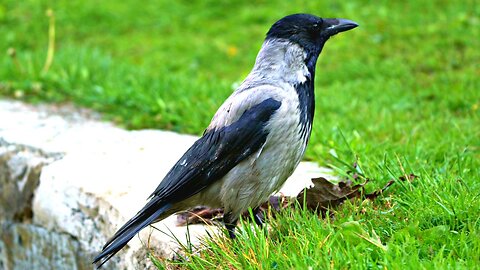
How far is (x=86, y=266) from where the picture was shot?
A: 14.6 feet

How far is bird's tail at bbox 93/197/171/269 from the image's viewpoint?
348 cm

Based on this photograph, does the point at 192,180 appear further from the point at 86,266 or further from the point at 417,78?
the point at 417,78

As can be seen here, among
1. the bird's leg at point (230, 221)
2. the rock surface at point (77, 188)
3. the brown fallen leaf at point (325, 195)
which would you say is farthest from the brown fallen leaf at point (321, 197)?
the rock surface at point (77, 188)

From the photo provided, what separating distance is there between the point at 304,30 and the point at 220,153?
34.1 inches

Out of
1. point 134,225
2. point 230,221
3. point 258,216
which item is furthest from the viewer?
point 258,216

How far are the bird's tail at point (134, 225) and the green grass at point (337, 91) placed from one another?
0.34 m

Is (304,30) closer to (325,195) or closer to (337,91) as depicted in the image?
(325,195)

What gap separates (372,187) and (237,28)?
18.7 ft

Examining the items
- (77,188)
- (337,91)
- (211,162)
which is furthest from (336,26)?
(337,91)

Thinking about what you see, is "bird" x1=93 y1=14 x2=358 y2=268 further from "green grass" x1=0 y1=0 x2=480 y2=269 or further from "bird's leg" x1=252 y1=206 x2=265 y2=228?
"green grass" x1=0 y1=0 x2=480 y2=269

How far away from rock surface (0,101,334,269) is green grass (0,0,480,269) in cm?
51

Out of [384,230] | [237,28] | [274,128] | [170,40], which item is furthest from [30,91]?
[384,230]

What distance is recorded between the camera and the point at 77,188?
15.0ft

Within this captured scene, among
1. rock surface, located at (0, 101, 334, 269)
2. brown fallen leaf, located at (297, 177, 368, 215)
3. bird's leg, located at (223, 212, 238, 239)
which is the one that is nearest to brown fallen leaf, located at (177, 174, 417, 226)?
brown fallen leaf, located at (297, 177, 368, 215)
